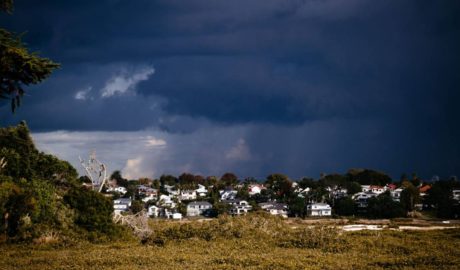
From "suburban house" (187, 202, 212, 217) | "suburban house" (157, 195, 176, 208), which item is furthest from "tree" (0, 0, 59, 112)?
"suburban house" (157, 195, 176, 208)

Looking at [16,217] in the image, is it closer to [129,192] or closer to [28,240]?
[28,240]

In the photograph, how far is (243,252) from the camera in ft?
83.9

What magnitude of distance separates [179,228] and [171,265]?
1256cm

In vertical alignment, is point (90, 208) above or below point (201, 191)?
below

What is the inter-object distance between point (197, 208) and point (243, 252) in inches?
3720

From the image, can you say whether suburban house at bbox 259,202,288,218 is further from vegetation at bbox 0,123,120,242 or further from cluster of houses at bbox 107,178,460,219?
vegetation at bbox 0,123,120,242

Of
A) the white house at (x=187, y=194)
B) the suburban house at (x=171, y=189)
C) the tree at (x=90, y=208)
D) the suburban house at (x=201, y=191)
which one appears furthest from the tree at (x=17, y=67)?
the suburban house at (x=171, y=189)

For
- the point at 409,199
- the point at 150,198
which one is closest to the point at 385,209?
the point at 409,199

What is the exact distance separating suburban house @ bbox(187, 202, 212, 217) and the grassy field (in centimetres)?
8201

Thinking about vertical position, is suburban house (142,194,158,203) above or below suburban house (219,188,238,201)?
below

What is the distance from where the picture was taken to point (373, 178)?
531ft

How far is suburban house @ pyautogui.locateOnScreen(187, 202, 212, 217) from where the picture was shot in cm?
11607

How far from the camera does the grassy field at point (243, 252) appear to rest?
21.1 metres

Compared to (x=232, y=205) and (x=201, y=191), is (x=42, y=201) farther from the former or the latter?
(x=201, y=191)
